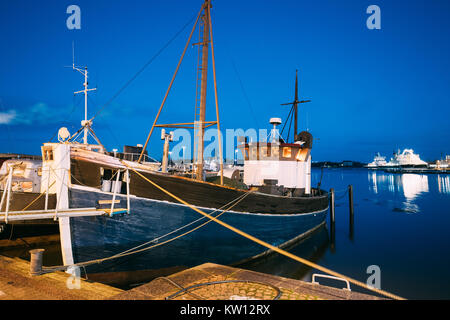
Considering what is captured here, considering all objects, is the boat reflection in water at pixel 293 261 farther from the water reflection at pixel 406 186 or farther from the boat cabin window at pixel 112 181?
the water reflection at pixel 406 186

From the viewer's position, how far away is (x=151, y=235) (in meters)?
8.27

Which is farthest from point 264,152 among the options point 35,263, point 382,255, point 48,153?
point 35,263

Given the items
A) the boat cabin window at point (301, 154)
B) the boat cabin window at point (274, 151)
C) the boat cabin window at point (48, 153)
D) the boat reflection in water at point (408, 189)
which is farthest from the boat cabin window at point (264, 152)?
the boat reflection in water at point (408, 189)

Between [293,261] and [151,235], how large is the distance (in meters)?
9.25

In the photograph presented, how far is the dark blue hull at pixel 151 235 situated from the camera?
7.73 meters

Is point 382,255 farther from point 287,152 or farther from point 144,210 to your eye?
point 144,210

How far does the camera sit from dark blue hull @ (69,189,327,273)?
7.73 metres

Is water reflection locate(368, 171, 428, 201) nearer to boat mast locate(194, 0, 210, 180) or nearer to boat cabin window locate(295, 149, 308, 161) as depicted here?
boat cabin window locate(295, 149, 308, 161)

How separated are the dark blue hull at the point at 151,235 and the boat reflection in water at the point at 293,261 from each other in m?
2.18

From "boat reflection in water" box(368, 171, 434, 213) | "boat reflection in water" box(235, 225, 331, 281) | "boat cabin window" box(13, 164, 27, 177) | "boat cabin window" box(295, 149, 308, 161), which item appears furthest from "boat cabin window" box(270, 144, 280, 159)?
"boat reflection in water" box(368, 171, 434, 213)

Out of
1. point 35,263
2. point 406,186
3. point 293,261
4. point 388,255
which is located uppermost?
point 35,263

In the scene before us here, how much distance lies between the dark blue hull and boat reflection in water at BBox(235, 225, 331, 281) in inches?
86.0
